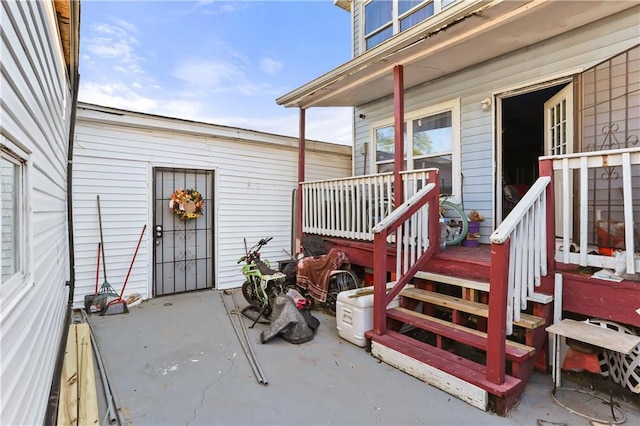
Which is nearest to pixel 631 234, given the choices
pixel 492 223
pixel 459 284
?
pixel 459 284

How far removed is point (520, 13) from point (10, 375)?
4.20 metres

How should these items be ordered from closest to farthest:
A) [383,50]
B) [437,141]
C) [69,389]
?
1. [69,389]
2. [383,50]
3. [437,141]

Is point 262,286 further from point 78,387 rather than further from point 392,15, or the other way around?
point 392,15

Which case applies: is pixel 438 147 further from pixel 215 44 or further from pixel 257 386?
pixel 215 44

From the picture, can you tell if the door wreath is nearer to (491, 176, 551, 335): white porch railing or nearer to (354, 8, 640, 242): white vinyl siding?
(354, 8, 640, 242): white vinyl siding

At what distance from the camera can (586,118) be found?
10.7ft

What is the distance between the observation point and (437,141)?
4980 millimetres

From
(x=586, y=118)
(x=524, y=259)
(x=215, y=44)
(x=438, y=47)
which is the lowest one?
(x=524, y=259)

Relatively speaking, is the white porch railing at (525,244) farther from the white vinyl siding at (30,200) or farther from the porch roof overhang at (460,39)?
the white vinyl siding at (30,200)

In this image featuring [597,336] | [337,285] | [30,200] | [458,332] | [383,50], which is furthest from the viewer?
[337,285]

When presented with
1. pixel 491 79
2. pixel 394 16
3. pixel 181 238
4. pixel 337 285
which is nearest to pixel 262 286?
pixel 337 285

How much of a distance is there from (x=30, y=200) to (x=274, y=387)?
2.06 m

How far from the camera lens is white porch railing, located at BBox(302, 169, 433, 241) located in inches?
166

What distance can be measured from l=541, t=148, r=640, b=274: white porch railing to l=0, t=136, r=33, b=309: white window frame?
346 centimetres
